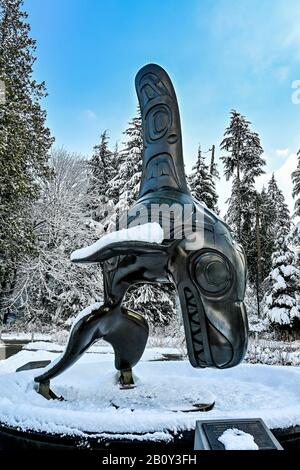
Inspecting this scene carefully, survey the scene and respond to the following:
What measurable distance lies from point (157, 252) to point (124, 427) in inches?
58.9

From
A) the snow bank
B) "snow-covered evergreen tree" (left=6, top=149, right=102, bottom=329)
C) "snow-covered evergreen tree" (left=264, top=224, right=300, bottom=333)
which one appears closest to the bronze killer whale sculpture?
the snow bank

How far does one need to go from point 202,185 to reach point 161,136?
15794mm

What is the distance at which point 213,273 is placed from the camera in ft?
11.2

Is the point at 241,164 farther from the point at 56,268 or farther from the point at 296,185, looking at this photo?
the point at 56,268

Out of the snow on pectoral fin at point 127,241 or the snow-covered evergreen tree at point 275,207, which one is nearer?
the snow on pectoral fin at point 127,241

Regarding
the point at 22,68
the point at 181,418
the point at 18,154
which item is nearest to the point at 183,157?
the point at 181,418

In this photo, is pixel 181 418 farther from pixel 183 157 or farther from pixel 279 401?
pixel 183 157

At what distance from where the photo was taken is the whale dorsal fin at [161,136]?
425 cm

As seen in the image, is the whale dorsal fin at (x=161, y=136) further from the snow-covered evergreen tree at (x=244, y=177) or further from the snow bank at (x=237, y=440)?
the snow-covered evergreen tree at (x=244, y=177)

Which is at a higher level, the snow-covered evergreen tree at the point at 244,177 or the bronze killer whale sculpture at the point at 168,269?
the snow-covered evergreen tree at the point at 244,177

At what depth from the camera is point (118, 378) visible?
184 inches

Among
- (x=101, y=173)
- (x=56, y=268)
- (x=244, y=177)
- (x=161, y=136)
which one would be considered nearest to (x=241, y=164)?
(x=244, y=177)

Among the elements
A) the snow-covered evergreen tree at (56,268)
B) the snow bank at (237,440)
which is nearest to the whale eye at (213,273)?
the snow bank at (237,440)

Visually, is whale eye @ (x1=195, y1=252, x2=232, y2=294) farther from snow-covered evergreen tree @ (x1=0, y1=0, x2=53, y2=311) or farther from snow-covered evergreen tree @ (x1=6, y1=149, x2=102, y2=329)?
snow-covered evergreen tree @ (x1=6, y1=149, x2=102, y2=329)
